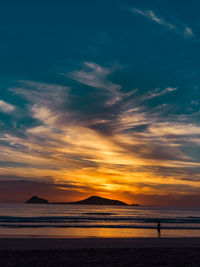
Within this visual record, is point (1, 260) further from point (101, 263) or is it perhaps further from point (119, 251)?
point (119, 251)

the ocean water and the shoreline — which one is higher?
the shoreline

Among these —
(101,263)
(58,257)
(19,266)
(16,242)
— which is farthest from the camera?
(16,242)

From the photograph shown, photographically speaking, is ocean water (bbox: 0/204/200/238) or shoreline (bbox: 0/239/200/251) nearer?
shoreline (bbox: 0/239/200/251)

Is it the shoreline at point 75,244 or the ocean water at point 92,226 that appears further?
the ocean water at point 92,226

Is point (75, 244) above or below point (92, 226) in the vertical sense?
above

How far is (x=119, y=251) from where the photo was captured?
65.4 ft

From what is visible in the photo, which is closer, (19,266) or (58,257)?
(19,266)

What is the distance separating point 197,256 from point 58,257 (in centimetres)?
892

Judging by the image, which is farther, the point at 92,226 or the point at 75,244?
the point at 92,226

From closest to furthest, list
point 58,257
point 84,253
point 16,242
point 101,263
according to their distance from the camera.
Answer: point 101,263 → point 58,257 → point 84,253 → point 16,242

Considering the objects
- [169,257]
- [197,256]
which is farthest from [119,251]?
[197,256]

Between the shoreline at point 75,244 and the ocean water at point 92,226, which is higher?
the shoreline at point 75,244

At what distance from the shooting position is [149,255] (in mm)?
18375

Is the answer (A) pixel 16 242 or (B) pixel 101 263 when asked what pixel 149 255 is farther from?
(A) pixel 16 242
